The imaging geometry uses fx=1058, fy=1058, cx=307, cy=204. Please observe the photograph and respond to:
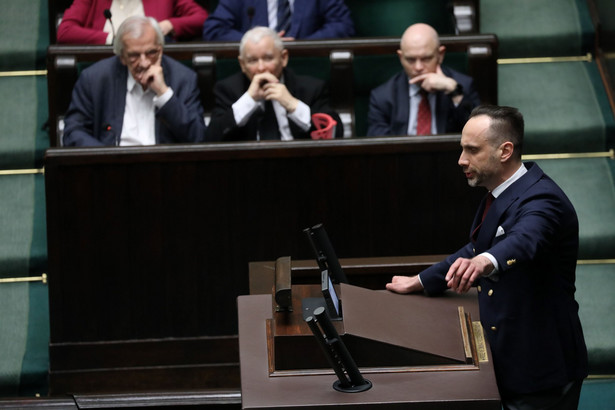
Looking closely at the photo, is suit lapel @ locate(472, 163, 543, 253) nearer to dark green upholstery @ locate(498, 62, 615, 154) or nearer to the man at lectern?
the man at lectern

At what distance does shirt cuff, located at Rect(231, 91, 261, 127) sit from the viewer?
7.46ft

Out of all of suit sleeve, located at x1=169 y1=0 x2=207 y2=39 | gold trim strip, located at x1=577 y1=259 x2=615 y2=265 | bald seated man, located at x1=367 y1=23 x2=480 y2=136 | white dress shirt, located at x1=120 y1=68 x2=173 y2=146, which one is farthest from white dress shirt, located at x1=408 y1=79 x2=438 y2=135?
suit sleeve, located at x1=169 y1=0 x2=207 y2=39

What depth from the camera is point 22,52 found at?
2889 millimetres

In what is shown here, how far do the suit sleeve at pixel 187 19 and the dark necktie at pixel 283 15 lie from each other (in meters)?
0.20

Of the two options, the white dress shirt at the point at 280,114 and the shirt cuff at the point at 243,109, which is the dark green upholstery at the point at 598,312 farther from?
the shirt cuff at the point at 243,109

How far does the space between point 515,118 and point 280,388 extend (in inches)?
18.4

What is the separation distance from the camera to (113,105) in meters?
2.36

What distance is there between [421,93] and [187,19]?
0.72 metres

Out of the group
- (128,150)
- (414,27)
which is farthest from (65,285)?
(414,27)

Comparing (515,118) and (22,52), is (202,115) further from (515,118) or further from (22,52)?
(515,118)

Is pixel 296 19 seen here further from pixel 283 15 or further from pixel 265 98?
pixel 265 98

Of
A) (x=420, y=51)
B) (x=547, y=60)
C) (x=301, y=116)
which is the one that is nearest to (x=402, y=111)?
(x=420, y=51)

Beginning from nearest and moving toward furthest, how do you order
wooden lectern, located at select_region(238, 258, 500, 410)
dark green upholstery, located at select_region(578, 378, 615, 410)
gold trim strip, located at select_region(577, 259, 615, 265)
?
wooden lectern, located at select_region(238, 258, 500, 410) < dark green upholstery, located at select_region(578, 378, 615, 410) < gold trim strip, located at select_region(577, 259, 615, 265)

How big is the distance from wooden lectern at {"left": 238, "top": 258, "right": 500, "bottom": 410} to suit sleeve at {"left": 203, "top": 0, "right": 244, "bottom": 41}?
142 cm
